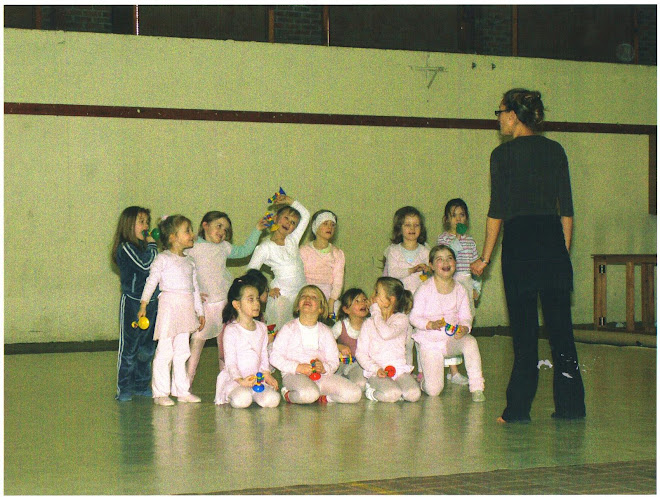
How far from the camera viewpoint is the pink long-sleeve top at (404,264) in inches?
354

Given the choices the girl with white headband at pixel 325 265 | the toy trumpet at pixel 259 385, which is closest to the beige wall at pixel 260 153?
the girl with white headband at pixel 325 265

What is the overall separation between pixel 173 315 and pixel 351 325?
148cm

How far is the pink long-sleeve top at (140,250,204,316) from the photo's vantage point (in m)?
7.76

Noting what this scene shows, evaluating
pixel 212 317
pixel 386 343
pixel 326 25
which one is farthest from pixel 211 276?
pixel 326 25

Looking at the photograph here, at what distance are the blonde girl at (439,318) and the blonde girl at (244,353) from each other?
1.22 m

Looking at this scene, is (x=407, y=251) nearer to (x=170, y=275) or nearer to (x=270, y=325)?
(x=270, y=325)

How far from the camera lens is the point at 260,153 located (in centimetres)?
1291

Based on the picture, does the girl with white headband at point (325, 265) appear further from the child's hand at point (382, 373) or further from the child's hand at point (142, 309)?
the child's hand at point (142, 309)

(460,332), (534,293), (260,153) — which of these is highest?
(260,153)

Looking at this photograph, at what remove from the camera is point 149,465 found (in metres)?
5.35

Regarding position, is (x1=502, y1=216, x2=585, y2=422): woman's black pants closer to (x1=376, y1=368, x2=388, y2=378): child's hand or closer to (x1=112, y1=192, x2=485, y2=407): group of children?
(x1=112, y1=192, x2=485, y2=407): group of children

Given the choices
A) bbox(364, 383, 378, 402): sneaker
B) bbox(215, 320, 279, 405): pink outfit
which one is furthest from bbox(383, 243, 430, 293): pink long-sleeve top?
bbox(215, 320, 279, 405): pink outfit

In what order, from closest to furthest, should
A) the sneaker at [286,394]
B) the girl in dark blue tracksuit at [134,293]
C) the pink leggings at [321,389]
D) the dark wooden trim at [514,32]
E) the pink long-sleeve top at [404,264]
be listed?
the pink leggings at [321,389], the sneaker at [286,394], the girl in dark blue tracksuit at [134,293], the pink long-sleeve top at [404,264], the dark wooden trim at [514,32]

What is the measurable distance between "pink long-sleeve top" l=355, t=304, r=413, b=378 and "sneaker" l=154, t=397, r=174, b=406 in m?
1.45
